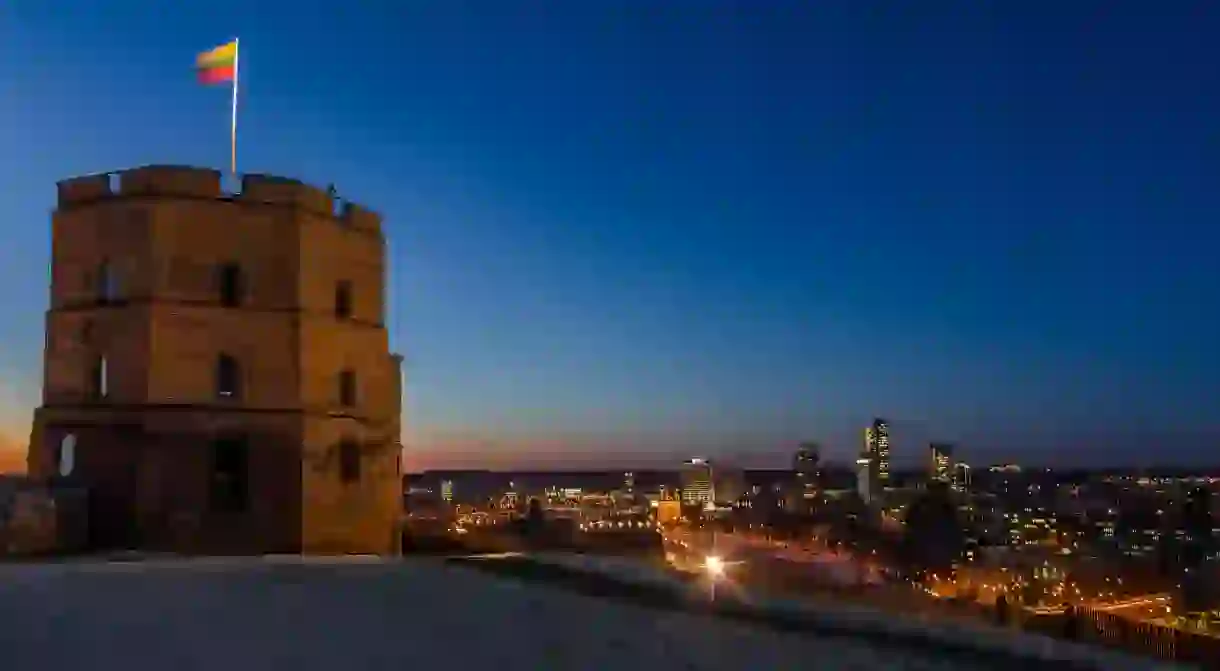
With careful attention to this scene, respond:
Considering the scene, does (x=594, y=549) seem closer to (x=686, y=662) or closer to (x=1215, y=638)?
(x=1215, y=638)

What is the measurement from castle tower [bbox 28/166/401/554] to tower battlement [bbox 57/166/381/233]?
0.03m

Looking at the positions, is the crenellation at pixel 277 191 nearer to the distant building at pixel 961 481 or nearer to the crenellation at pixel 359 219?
the crenellation at pixel 359 219

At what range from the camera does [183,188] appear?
23.7 m

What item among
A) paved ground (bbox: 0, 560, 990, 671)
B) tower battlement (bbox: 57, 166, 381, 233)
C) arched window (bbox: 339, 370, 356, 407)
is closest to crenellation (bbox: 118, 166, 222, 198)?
tower battlement (bbox: 57, 166, 381, 233)

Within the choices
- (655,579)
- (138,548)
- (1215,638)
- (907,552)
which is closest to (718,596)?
(655,579)

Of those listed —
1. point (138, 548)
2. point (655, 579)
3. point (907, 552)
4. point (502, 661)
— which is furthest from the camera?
point (907, 552)

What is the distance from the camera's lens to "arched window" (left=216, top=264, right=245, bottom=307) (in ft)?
79.0

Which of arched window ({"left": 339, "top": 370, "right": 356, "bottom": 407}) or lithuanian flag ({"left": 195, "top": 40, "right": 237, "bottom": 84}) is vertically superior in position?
lithuanian flag ({"left": 195, "top": 40, "right": 237, "bottom": 84})

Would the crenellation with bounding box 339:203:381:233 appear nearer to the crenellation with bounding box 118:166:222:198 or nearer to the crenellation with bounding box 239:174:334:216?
the crenellation with bounding box 239:174:334:216

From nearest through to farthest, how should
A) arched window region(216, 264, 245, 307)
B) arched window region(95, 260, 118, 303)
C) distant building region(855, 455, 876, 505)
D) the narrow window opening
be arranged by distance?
the narrow window opening
arched window region(95, 260, 118, 303)
arched window region(216, 264, 245, 307)
distant building region(855, 455, 876, 505)

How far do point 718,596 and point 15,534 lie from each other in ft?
50.1

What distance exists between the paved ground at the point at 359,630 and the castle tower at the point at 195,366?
10575 mm

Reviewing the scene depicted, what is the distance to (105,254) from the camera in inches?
945

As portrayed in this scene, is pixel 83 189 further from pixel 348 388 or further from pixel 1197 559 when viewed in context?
pixel 1197 559
